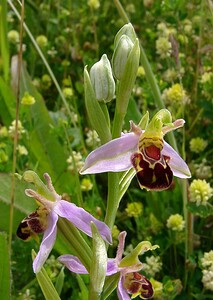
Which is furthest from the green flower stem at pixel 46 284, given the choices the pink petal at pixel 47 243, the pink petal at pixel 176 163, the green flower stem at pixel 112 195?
the pink petal at pixel 176 163

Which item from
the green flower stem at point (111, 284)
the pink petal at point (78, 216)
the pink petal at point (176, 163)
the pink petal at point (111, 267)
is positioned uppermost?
the pink petal at point (176, 163)

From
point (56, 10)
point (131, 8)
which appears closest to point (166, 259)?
point (131, 8)

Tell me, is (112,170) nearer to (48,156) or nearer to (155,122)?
(155,122)

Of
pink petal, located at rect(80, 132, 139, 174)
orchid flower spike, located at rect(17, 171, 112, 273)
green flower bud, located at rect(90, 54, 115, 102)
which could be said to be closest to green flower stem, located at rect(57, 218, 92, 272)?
orchid flower spike, located at rect(17, 171, 112, 273)

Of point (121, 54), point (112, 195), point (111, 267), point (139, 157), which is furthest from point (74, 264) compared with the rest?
point (121, 54)

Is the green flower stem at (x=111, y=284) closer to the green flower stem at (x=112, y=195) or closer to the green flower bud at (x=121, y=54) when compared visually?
the green flower stem at (x=112, y=195)

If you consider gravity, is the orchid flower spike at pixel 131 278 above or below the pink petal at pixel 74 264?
below

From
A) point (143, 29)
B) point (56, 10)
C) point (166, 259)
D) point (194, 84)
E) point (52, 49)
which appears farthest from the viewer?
point (56, 10)
